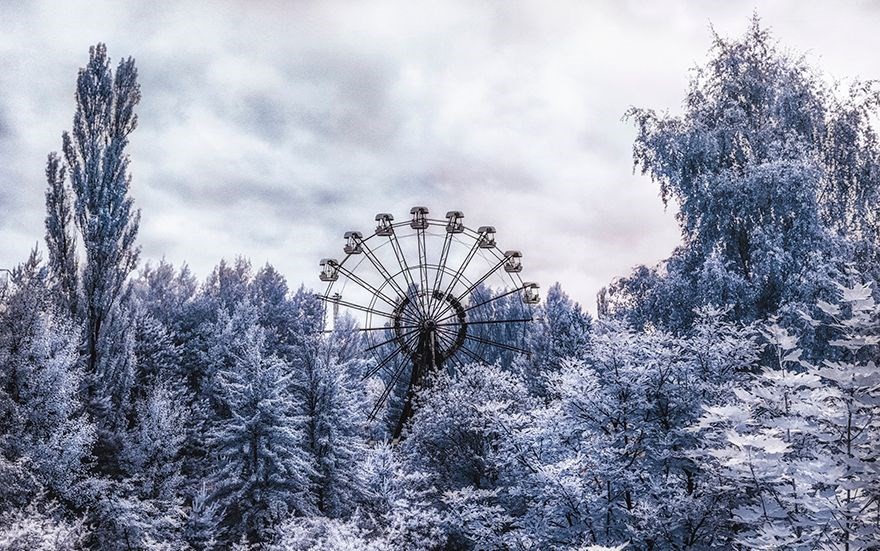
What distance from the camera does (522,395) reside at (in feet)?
69.6

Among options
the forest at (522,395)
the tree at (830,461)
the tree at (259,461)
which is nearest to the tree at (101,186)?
the forest at (522,395)

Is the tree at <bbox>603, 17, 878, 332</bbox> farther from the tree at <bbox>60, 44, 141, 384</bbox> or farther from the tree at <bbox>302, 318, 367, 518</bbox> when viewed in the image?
the tree at <bbox>60, 44, 141, 384</bbox>

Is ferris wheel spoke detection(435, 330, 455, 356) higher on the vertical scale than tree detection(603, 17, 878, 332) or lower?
lower

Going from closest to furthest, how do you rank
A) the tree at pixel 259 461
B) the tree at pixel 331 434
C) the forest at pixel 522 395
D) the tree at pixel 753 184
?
the forest at pixel 522 395 < the tree at pixel 753 184 < the tree at pixel 259 461 < the tree at pixel 331 434

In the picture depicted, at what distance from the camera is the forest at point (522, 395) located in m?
11.2

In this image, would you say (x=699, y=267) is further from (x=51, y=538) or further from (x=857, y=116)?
(x=51, y=538)

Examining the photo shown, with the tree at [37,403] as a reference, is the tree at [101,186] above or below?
above

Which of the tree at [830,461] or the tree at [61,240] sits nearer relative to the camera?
the tree at [830,461]

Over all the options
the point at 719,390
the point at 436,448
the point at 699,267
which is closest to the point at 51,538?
the point at 436,448

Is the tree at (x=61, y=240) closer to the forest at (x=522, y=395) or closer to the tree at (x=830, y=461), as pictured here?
the forest at (x=522, y=395)

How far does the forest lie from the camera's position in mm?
11195

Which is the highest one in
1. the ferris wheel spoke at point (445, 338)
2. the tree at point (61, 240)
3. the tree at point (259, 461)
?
the tree at point (61, 240)

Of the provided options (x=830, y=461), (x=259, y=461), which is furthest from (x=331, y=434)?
(x=830, y=461)

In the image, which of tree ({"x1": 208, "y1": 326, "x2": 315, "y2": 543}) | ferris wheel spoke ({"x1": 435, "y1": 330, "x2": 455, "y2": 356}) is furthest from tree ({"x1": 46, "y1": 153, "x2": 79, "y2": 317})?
ferris wheel spoke ({"x1": 435, "y1": 330, "x2": 455, "y2": 356})
